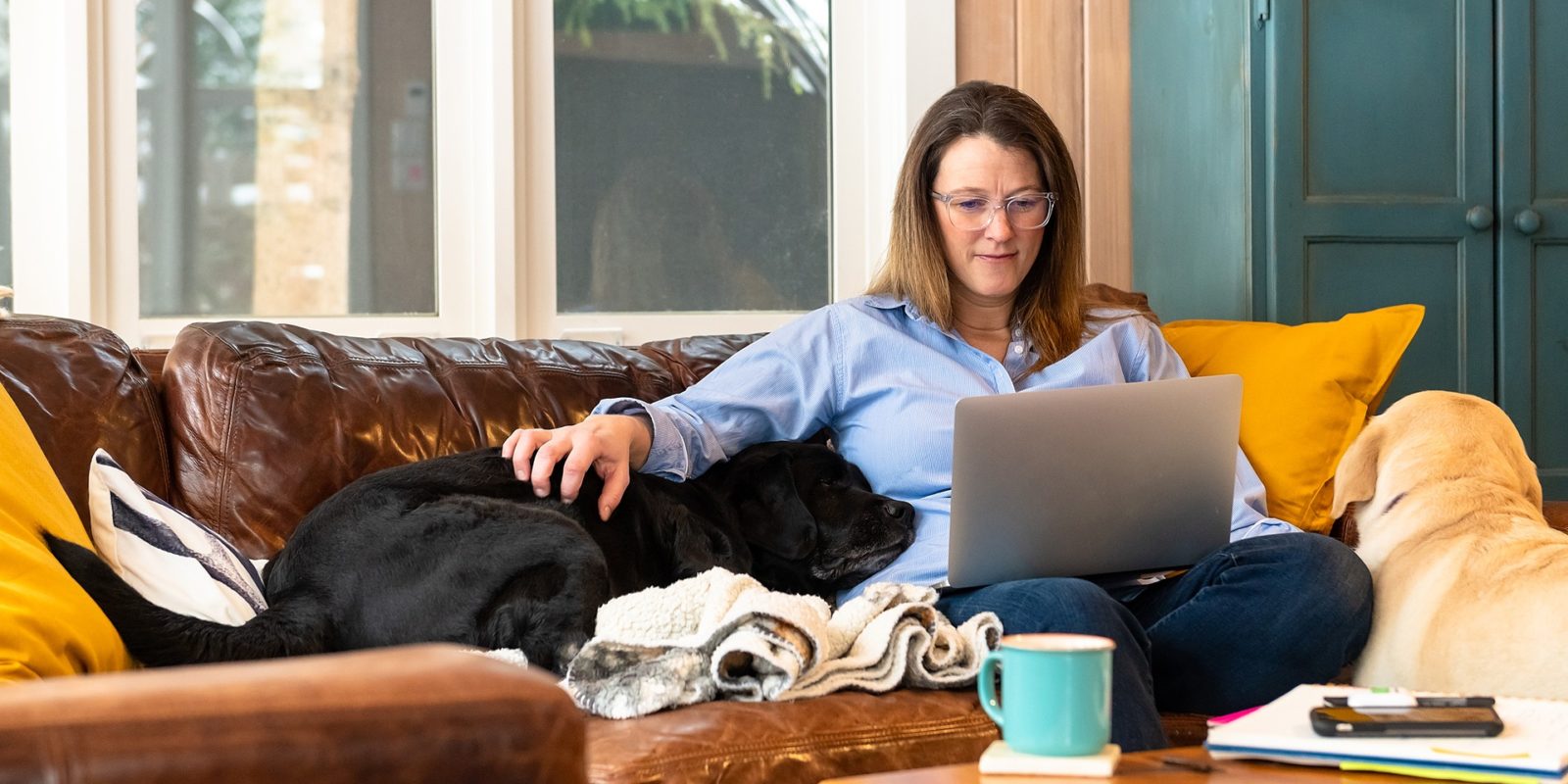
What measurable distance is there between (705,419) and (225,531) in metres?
0.72

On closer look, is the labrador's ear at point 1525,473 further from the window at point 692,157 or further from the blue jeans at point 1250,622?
the window at point 692,157

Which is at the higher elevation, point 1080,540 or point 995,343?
point 995,343

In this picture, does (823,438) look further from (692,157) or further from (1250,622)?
(692,157)

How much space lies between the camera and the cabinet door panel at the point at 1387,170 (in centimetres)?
282

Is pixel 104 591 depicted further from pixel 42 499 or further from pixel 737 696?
pixel 737 696

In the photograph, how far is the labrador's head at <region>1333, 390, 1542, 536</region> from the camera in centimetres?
190

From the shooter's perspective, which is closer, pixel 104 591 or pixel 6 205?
pixel 104 591

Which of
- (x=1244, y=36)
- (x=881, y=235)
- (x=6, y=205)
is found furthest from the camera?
(x=881, y=235)

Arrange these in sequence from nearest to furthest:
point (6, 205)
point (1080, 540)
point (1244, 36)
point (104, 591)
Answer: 1. point (104, 591)
2. point (1080, 540)
3. point (6, 205)
4. point (1244, 36)

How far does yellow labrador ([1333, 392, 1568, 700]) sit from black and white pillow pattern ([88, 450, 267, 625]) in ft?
4.85

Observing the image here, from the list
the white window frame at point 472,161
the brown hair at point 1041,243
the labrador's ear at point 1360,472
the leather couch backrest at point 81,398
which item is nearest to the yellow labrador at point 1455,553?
the labrador's ear at point 1360,472

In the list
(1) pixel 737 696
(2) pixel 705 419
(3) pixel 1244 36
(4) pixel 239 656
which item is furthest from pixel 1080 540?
(3) pixel 1244 36

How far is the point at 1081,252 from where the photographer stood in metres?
2.33

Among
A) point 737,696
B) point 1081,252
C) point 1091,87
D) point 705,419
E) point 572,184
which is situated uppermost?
point 1091,87
